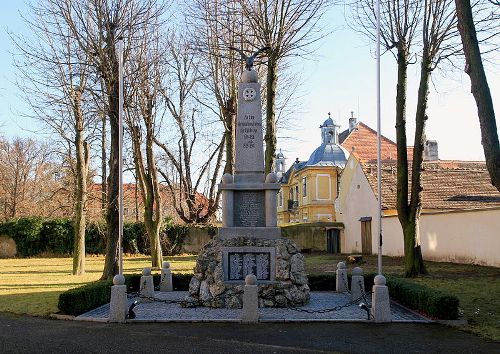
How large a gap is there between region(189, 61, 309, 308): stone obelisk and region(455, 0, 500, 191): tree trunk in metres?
5.41

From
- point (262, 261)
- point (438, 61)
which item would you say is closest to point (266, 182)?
point (262, 261)

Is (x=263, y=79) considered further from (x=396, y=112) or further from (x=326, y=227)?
(x=326, y=227)

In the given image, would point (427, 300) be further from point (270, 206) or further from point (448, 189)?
point (448, 189)

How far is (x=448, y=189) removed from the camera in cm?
3152

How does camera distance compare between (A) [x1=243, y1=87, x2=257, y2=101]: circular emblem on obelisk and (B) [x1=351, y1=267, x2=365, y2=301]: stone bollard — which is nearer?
(B) [x1=351, y1=267, x2=365, y2=301]: stone bollard

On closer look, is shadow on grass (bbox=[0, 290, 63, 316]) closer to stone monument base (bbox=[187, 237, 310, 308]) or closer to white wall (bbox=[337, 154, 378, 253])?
stone monument base (bbox=[187, 237, 310, 308])

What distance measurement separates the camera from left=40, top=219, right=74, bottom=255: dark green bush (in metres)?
41.4

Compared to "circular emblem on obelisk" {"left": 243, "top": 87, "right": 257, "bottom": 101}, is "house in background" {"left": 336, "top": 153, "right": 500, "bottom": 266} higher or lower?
lower

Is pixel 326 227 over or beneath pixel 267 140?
beneath

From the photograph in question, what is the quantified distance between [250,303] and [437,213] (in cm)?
1779

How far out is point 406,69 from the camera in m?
19.2

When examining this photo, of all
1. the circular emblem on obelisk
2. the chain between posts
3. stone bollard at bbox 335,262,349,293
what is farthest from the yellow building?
the circular emblem on obelisk

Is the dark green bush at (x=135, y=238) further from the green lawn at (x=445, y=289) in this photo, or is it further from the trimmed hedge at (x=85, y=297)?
the trimmed hedge at (x=85, y=297)

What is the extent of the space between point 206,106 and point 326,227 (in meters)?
15.8
